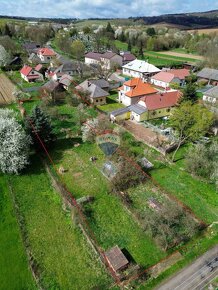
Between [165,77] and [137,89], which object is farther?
[165,77]

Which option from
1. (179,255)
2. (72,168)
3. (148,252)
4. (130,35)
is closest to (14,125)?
(72,168)

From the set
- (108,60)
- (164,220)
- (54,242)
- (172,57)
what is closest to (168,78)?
(108,60)

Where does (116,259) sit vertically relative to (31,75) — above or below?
below

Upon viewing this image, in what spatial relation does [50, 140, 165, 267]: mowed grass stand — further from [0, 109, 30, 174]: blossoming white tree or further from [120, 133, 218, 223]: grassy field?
[120, 133, 218, 223]: grassy field

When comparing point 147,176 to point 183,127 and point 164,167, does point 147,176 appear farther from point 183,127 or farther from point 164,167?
point 183,127

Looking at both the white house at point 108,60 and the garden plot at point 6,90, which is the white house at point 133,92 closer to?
the garden plot at point 6,90

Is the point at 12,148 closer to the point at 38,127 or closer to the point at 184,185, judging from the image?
the point at 38,127
